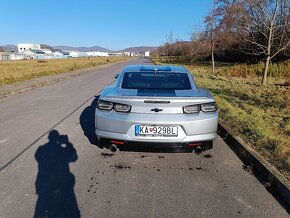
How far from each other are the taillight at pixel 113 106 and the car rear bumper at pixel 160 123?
61 mm

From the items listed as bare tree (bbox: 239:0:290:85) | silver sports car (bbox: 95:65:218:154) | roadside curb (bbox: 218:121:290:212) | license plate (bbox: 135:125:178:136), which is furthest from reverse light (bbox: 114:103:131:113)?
bare tree (bbox: 239:0:290:85)

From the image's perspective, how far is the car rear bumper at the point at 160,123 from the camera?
410 centimetres

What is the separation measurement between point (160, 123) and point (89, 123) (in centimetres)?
325

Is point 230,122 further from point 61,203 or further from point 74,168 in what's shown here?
point 61,203

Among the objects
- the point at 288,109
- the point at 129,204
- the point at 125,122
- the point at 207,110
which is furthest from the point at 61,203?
the point at 288,109

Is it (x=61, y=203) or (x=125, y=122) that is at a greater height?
(x=125, y=122)

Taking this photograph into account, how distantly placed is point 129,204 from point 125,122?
1264 mm

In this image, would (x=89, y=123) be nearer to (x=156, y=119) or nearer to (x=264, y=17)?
(x=156, y=119)

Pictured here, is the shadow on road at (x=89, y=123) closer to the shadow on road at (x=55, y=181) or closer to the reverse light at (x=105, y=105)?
the shadow on road at (x=55, y=181)

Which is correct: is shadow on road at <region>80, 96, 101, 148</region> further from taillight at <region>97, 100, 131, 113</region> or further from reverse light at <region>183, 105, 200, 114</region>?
reverse light at <region>183, 105, 200, 114</region>

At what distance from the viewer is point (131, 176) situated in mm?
3965

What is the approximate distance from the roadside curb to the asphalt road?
108 mm

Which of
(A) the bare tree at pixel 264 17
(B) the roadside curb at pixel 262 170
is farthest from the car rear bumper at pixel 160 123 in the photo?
(A) the bare tree at pixel 264 17

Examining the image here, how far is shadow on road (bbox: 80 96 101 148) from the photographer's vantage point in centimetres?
566
